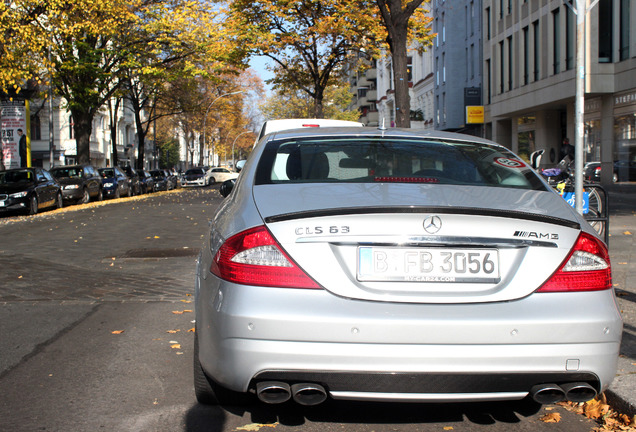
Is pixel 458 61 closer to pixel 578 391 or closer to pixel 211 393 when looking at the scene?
pixel 211 393

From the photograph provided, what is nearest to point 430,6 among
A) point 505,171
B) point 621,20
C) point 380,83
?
point 380,83

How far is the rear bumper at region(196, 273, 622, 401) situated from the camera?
3.06 m

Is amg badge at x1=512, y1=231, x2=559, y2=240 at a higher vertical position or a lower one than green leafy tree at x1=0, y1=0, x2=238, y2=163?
lower

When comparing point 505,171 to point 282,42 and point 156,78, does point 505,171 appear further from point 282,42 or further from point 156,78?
point 156,78

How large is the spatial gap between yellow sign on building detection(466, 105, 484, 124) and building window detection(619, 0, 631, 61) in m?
18.9

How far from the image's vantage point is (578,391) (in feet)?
10.7

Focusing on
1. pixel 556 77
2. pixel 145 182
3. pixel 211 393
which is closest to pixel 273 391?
pixel 211 393

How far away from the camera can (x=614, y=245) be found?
426 inches

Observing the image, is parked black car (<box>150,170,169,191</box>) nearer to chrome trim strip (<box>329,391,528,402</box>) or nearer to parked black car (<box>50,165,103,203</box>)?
parked black car (<box>50,165,103,203</box>)

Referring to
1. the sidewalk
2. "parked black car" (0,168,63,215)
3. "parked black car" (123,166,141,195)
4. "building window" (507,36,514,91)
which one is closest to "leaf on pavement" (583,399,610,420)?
the sidewalk

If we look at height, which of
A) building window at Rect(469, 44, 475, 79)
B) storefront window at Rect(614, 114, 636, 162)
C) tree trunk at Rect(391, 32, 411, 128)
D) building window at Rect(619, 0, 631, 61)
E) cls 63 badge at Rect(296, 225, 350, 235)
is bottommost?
cls 63 badge at Rect(296, 225, 350, 235)

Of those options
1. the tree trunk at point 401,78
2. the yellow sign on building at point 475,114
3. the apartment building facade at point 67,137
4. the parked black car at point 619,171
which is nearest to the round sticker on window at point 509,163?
the tree trunk at point 401,78

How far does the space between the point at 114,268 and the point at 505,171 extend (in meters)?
7.06

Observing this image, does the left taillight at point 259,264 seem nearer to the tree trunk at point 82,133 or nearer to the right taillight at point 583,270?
the right taillight at point 583,270
